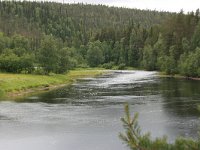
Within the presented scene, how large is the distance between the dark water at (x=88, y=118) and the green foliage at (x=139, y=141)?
26306mm

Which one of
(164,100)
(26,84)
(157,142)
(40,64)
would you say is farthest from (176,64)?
(157,142)

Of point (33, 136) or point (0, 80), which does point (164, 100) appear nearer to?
point (33, 136)

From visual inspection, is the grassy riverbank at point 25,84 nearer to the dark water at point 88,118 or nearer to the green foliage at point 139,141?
the dark water at point 88,118

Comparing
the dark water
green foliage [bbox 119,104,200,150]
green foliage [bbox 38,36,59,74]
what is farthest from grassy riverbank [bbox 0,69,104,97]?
green foliage [bbox 119,104,200,150]

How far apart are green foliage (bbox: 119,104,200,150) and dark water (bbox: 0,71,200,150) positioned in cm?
2631

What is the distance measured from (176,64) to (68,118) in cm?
9738

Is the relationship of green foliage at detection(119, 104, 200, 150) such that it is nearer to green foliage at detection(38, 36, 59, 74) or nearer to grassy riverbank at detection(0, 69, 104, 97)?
grassy riverbank at detection(0, 69, 104, 97)

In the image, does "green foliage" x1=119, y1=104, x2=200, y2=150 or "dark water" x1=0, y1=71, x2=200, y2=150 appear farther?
"dark water" x1=0, y1=71, x2=200, y2=150

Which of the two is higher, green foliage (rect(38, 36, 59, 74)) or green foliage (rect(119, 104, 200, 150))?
green foliage (rect(119, 104, 200, 150))

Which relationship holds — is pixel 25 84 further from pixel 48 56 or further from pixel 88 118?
pixel 88 118

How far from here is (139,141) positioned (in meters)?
13.8

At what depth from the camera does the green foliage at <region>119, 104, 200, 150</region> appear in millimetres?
13307

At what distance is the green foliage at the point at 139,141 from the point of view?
524 inches

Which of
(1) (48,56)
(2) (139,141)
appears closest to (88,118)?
(2) (139,141)
